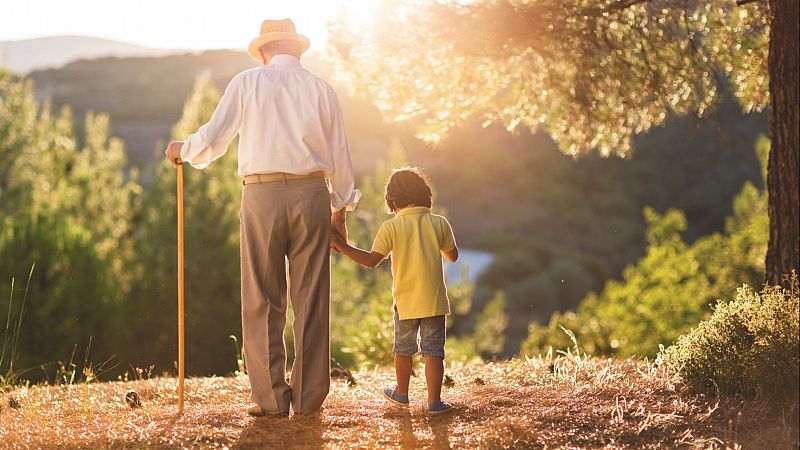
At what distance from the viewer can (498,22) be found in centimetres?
635

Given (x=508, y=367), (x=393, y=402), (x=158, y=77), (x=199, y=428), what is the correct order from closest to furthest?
(x=199, y=428), (x=393, y=402), (x=508, y=367), (x=158, y=77)

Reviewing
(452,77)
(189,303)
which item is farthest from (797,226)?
(189,303)

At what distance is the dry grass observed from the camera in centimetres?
394

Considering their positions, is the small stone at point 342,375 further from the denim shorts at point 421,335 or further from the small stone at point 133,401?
the denim shorts at point 421,335

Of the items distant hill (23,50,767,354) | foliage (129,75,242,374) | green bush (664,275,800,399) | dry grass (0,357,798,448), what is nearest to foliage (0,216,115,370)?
foliage (129,75,242,374)

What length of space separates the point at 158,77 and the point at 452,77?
78.2m

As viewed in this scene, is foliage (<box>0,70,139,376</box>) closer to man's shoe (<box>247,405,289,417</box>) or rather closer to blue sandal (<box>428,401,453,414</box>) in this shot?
man's shoe (<box>247,405,289,417</box>)

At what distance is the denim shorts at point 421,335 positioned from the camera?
4387mm

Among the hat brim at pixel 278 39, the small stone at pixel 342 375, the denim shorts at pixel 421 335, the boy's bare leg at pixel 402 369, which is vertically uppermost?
the hat brim at pixel 278 39

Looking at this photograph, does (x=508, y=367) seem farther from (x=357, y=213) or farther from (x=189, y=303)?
(x=357, y=213)

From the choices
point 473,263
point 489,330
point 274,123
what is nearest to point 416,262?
point 274,123

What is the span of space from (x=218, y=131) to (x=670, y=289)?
48.6ft

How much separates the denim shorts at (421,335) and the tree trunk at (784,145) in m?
2.45

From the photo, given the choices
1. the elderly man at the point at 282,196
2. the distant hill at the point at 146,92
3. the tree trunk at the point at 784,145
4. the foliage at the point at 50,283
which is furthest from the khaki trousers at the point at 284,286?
the distant hill at the point at 146,92
